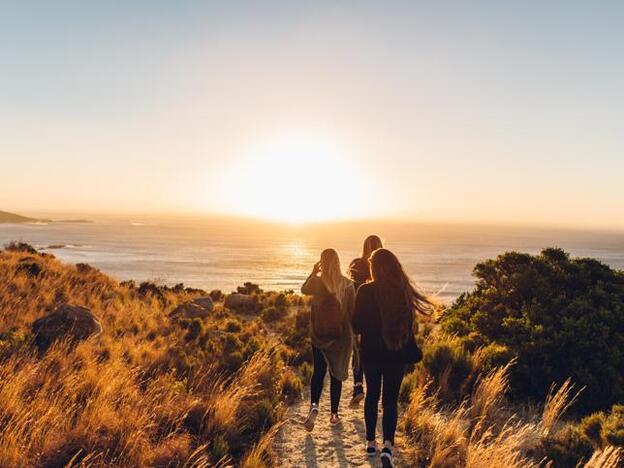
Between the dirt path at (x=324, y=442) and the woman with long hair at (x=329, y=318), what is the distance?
0.28 m

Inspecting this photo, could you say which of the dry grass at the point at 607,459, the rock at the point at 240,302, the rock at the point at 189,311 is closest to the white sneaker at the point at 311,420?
the dry grass at the point at 607,459

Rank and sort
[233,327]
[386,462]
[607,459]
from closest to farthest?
[607,459] < [386,462] < [233,327]

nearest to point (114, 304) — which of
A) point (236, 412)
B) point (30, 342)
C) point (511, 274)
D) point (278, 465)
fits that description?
point (30, 342)

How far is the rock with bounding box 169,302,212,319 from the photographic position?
15.1m

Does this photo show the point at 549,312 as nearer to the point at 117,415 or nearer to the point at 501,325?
the point at 501,325

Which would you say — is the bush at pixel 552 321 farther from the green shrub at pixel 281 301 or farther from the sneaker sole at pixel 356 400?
the green shrub at pixel 281 301

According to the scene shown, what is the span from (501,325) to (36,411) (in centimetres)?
945

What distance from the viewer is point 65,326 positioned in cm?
964

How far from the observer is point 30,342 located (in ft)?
28.8

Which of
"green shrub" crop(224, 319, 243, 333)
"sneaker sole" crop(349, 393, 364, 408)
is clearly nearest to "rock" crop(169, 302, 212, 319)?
"green shrub" crop(224, 319, 243, 333)

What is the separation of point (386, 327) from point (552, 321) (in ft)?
21.5

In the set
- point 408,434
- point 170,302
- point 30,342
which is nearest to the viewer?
point 408,434

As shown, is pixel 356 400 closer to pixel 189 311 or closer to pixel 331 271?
pixel 331 271

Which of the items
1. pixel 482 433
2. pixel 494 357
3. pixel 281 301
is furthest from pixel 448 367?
pixel 281 301
